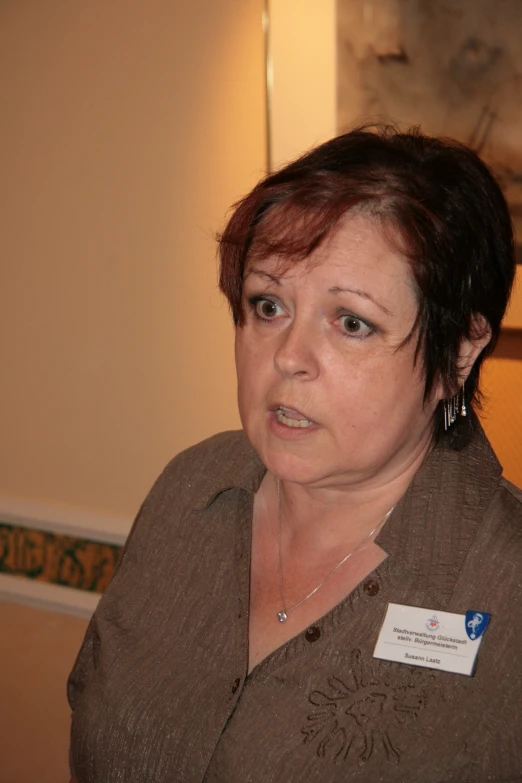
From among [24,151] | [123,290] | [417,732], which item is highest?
[24,151]

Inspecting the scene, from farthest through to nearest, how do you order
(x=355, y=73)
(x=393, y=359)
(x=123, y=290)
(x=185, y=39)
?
(x=123, y=290) → (x=185, y=39) → (x=355, y=73) → (x=393, y=359)

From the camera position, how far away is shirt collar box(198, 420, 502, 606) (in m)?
1.38

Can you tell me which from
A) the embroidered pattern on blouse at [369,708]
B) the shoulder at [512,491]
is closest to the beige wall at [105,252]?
the shoulder at [512,491]

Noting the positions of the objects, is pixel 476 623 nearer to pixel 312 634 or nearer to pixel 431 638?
pixel 431 638

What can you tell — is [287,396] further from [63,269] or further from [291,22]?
[63,269]

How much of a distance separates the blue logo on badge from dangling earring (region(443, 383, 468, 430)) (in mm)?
346

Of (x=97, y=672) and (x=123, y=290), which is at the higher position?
(x=123, y=290)

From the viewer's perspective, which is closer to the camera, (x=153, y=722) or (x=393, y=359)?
(x=393, y=359)

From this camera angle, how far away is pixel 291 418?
1413 mm

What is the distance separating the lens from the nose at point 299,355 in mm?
1366

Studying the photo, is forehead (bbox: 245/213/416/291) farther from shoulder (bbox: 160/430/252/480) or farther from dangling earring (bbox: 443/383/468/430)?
shoulder (bbox: 160/430/252/480)

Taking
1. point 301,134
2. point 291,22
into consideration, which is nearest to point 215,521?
point 301,134

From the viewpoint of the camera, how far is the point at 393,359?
1.36m

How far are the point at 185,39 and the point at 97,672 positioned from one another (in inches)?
68.1
